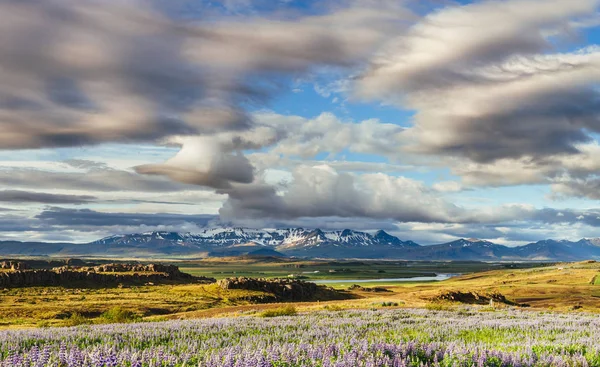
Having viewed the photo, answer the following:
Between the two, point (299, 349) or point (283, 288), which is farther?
point (283, 288)

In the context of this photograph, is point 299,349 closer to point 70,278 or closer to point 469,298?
point 469,298

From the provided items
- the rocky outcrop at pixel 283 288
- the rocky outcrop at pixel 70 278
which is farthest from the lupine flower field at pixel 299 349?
the rocky outcrop at pixel 70 278

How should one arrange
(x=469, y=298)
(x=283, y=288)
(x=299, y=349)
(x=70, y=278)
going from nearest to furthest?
(x=299, y=349) < (x=469, y=298) < (x=283, y=288) < (x=70, y=278)

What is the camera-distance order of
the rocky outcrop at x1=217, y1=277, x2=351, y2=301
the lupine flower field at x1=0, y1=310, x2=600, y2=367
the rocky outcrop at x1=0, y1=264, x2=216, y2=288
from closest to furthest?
the lupine flower field at x1=0, y1=310, x2=600, y2=367, the rocky outcrop at x1=217, y1=277, x2=351, y2=301, the rocky outcrop at x1=0, y1=264, x2=216, y2=288

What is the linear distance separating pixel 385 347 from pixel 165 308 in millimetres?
72858

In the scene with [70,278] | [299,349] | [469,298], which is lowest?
[70,278]

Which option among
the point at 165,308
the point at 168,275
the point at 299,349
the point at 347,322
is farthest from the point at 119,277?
the point at 299,349

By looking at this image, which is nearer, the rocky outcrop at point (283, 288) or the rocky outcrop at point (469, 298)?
the rocky outcrop at point (469, 298)

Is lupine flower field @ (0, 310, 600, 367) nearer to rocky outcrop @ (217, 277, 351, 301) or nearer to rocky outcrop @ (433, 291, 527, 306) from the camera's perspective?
rocky outcrop @ (433, 291, 527, 306)

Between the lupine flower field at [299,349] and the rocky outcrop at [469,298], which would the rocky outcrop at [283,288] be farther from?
the lupine flower field at [299,349]

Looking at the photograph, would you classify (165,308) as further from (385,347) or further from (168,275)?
(168,275)

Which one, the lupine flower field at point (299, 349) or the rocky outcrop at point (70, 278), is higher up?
the lupine flower field at point (299, 349)

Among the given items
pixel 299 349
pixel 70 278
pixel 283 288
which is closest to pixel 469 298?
pixel 283 288

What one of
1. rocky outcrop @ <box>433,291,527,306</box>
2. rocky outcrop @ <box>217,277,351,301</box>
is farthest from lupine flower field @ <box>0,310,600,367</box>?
rocky outcrop @ <box>217,277,351,301</box>
